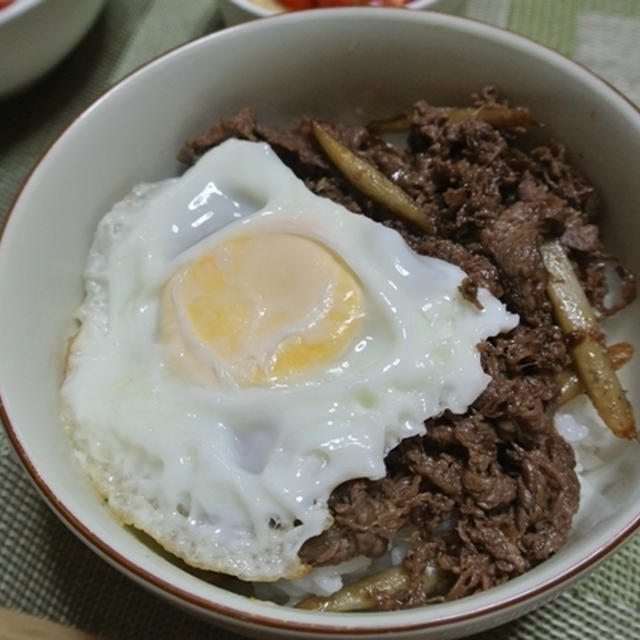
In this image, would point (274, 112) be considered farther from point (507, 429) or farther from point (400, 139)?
point (507, 429)

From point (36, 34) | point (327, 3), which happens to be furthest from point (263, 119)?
point (36, 34)

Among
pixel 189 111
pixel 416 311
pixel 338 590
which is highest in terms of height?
pixel 189 111

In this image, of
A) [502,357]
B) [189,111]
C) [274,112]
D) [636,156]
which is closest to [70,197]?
[189,111]

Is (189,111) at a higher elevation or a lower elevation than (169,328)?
higher

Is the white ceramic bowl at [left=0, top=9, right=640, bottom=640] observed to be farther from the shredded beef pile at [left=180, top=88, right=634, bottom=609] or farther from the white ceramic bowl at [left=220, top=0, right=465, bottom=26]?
the white ceramic bowl at [left=220, top=0, right=465, bottom=26]

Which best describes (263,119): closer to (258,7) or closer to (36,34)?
(258,7)

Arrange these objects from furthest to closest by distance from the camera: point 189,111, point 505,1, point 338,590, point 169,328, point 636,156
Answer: point 505,1
point 189,111
point 636,156
point 169,328
point 338,590

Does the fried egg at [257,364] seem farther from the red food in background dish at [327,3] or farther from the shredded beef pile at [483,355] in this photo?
the red food in background dish at [327,3]
